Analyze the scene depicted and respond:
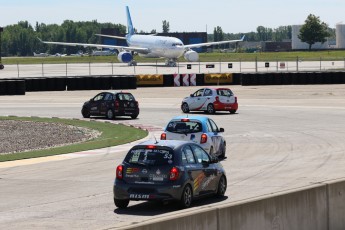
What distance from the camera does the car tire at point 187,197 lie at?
19953mm

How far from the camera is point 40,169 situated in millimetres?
29359

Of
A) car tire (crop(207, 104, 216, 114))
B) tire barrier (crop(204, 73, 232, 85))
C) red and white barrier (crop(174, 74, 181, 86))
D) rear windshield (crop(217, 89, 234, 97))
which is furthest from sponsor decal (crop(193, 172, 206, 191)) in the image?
red and white barrier (crop(174, 74, 181, 86))

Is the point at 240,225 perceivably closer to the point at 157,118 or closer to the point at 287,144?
the point at 287,144

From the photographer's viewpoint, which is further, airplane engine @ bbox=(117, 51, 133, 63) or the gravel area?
airplane engine @ bbox=(117, 51, 133, 63)

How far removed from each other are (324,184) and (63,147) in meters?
21.3

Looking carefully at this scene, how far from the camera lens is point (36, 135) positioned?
42125 millimetres

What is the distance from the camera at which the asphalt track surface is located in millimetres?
19953

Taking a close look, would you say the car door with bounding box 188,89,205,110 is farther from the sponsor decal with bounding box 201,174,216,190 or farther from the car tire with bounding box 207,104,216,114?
the sponsor decal with bounding box 201,174,216,190

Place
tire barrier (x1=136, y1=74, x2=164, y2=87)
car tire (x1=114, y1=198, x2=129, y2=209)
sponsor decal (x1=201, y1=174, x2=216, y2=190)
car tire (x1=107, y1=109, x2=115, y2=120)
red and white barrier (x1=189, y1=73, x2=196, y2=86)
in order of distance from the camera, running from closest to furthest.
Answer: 1. car tire (x1=114, y1=198, x2=129, y2=209)
2. sponsor decal (x1=201, y1=174, x2=216, y2=190)
3. car tire (x1=107, y1=109, x2=115, y2=120)
4. tire barrier (x1=136, y1=74, x2=164, y2=87)
5. red and white barrier (x1=189, y1=73, x2=196, y2=86)

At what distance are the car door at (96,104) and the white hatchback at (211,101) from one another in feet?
17.3

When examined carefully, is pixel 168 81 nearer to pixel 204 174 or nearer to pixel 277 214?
pixel 204 174

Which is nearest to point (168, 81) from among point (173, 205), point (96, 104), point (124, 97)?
point (96, 104)

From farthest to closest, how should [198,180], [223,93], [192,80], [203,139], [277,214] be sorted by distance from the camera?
[192,80], [223,93], [203,139], [198,180], [277,214]

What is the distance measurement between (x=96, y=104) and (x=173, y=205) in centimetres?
3161
